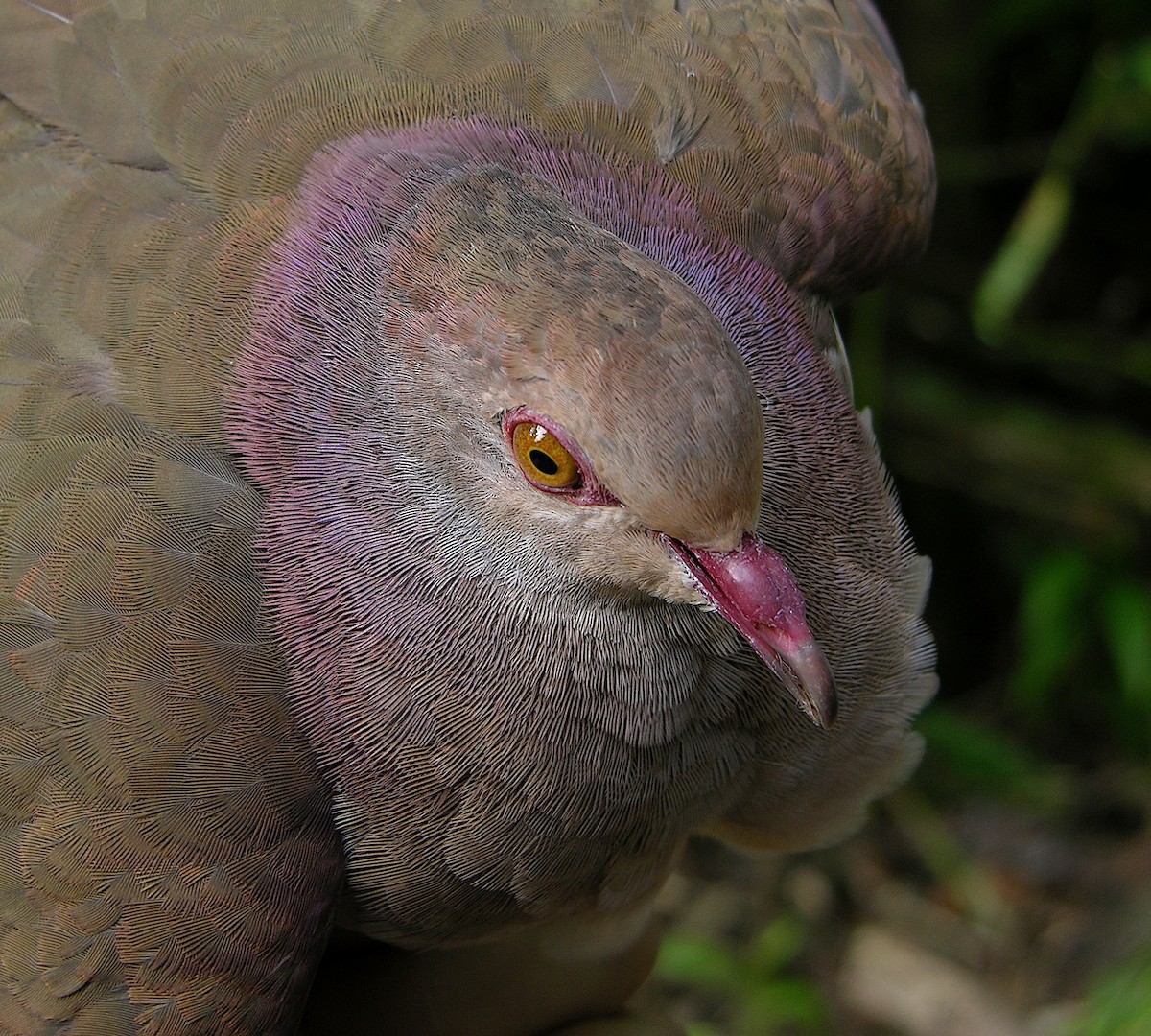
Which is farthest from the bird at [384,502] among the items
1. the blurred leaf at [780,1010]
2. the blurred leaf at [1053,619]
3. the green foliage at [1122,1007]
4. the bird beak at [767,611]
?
the blurred leaf at [1053,619]

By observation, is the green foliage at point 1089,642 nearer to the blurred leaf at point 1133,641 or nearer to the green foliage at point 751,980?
the blurred leaf at point 1133,641

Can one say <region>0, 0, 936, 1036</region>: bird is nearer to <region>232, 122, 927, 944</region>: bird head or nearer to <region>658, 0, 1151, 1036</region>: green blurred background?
<region>232, 122, 927, 944</region>: bird head

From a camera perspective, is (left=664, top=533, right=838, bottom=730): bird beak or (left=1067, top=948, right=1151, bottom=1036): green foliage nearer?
(left=664, top=533, right=838, bottom=730): bird beak

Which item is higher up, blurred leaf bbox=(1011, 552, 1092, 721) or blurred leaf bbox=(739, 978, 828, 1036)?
blurred leaf bbox=(1011, 552, 1092, 721)

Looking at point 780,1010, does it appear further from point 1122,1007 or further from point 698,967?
point 1122,1007

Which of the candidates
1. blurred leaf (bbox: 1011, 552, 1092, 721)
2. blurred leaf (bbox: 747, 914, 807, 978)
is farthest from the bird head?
blurred leaf (bbox: 1011, 552, 1092, 721)

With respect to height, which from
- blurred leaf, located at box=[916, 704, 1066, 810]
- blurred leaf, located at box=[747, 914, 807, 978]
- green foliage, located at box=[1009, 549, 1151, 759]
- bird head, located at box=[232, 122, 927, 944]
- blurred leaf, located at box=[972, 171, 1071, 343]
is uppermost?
bird head, located at box=[232, 122, 927, 944]

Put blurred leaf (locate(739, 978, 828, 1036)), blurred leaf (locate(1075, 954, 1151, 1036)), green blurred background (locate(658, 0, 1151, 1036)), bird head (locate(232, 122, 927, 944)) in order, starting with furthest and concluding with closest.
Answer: green blurred background (locate(658, 0, 1151, 1036)) < blurred leaf (locate(739, 978, 828, 1036)) < blurred leaf (locate(1075, 954, 1151, 1036)) < bird head (locate(232, 122, 927, 944))

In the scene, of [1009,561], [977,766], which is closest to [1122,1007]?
[977,766]
